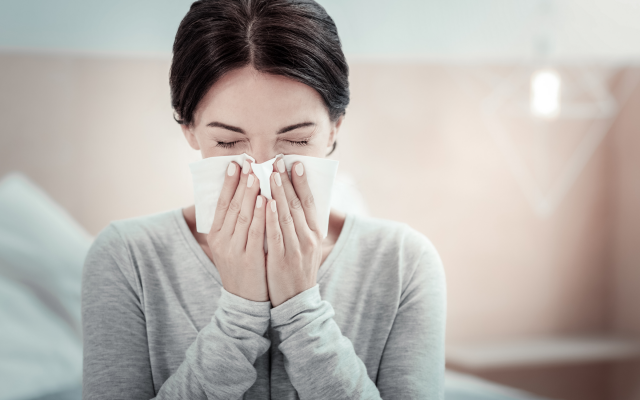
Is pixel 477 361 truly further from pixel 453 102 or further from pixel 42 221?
pixel 42 221

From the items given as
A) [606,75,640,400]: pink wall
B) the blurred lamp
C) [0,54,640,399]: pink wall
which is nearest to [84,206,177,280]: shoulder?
[0,54,640,399]: pink wall

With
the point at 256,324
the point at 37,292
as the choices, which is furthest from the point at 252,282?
the point at 37,292

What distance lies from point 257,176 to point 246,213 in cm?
7

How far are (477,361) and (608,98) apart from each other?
51.0 inches

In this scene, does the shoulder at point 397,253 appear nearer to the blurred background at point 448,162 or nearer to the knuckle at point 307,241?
the knuckle at point 307,241

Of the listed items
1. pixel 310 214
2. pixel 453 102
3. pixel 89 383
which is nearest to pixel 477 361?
pixel 453 102

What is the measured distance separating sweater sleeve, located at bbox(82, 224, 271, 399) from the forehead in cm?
30

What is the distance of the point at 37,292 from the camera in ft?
4.47

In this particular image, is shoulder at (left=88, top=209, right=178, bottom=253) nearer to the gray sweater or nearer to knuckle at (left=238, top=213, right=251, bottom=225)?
the gray sweater

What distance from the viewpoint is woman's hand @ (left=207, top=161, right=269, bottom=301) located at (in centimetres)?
82

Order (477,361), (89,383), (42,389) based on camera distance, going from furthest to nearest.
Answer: (477,361) → (42,389) → (89,383)

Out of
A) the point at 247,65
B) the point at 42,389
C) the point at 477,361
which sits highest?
the point at 247,65

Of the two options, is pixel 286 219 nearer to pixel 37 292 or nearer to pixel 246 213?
pixel 246 213

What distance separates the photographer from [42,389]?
4.02 feet
